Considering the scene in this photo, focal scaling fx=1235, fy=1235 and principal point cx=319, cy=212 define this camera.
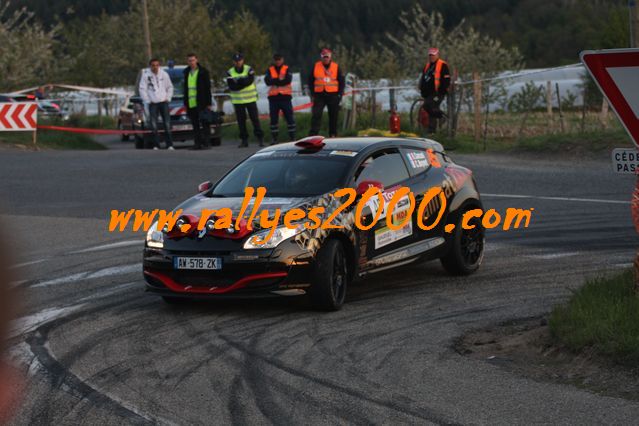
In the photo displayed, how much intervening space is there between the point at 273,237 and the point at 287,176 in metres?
1.31

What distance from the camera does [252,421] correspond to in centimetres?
676

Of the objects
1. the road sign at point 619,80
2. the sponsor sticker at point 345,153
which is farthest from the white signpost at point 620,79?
the sponsor sticker at point 345,153

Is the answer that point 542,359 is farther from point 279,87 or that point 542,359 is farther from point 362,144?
point 279,87

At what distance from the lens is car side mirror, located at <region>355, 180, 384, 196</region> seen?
35.9 feet

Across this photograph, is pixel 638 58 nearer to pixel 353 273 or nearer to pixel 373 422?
pixel 373 422

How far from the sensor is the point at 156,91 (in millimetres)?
28438

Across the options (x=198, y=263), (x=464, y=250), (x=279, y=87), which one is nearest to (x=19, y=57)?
(x=279, y=87)

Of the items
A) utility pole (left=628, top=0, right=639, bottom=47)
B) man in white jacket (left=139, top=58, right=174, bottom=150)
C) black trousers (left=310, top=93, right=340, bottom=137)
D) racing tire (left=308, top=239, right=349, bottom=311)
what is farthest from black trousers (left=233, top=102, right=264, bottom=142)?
utility pole (left=628, top=0, right=639, bottom=47)

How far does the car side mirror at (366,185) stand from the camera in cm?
1095

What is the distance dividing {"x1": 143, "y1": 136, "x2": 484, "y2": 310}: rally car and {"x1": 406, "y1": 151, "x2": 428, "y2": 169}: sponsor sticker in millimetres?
13

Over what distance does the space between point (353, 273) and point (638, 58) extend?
4052mm

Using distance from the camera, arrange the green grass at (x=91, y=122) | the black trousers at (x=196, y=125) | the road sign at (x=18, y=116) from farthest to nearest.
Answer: the green grass at (x=91, y=122) → the road sign at (x=18, y=116) → the black trousers at (x=196, y=125)

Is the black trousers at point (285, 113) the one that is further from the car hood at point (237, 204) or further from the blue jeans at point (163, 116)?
the car hood at point (237, 204)

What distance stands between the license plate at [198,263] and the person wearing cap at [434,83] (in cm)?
1584
